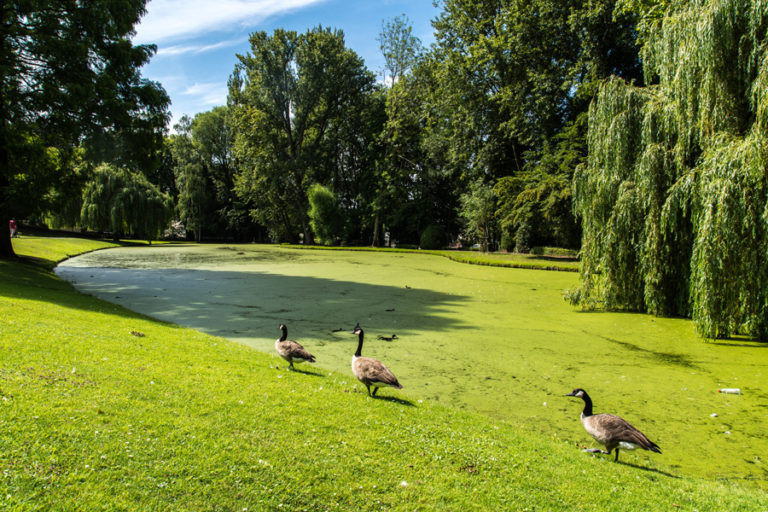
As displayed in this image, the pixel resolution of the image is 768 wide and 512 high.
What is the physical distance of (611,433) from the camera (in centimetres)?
368

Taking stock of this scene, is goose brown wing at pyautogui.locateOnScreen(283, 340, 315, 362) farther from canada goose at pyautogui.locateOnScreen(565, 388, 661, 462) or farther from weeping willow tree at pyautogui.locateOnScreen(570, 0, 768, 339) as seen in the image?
weeping willow tree at pyautogui.locateOnScreen(570, 0, 768, 339)

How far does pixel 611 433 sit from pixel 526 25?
28.0m

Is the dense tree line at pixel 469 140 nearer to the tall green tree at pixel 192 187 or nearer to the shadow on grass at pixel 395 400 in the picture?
the tall green tree at pixel 192 187

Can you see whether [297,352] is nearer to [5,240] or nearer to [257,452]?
[257,452]

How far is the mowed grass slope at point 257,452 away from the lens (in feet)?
9.02

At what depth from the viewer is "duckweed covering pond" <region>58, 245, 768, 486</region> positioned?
4.53 m

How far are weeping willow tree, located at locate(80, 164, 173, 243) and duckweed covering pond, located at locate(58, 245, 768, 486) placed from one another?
23069 mm

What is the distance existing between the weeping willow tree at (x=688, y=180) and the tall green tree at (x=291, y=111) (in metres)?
34.1

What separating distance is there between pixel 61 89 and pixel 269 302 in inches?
389

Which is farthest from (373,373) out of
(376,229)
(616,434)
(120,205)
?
(376,229)

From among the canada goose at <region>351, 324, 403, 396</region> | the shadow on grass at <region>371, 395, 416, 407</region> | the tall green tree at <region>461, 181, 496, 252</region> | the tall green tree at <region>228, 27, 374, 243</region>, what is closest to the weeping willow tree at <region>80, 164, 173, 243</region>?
the tall green tree at <region>228, 27, 374, 243</region>

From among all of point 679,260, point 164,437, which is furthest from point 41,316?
point 679,260

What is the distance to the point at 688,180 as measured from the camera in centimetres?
878

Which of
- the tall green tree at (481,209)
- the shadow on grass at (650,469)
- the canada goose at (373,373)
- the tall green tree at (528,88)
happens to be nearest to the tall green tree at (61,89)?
the canada goose at (373,373)
